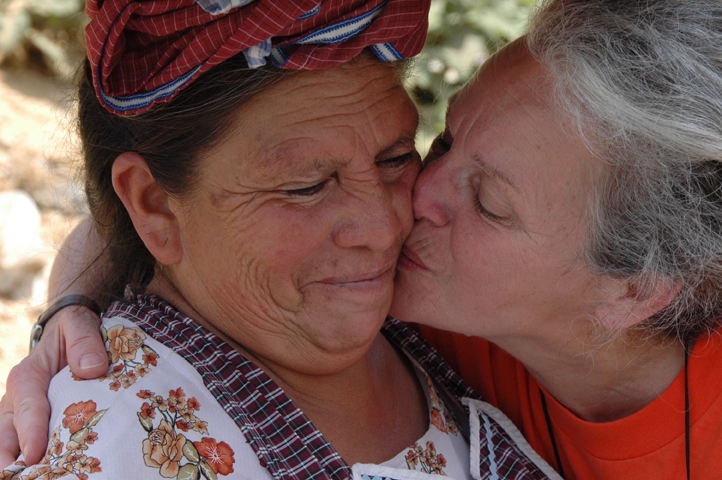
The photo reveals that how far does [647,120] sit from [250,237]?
1062mm

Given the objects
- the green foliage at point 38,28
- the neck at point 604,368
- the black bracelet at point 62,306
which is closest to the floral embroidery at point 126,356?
the black bracelet at point 62,306

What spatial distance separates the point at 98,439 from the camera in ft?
4.67

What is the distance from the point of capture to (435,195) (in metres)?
2.03

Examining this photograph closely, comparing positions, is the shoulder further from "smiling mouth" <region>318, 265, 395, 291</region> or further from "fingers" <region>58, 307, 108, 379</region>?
"smiling mouth" <region>318, 265, 395, 291</region>

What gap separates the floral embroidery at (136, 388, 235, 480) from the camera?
1.46m

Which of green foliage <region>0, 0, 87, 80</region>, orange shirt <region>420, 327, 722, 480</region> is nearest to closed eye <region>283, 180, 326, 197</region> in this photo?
orange shirt <region>420, 327, 722, 480</region>

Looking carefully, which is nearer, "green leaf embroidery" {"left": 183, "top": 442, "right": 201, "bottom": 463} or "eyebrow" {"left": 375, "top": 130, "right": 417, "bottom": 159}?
"green leaf embroidery" {"left": 183, "top": 442, "right": 201, "bottom": 463}

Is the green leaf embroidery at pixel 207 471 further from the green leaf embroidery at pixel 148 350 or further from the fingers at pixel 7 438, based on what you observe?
the fingers at pixel 7 438

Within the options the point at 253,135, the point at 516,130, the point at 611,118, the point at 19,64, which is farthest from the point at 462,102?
the point at 19,64

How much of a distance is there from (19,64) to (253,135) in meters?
7.09

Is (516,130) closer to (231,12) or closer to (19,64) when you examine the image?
(231,12)

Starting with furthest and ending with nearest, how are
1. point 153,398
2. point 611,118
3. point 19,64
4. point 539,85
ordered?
point 19,64 → point 539,85 → point 611,118 → point 153,398

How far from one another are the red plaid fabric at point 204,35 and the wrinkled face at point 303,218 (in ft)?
0.35

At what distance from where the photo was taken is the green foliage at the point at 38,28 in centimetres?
710
